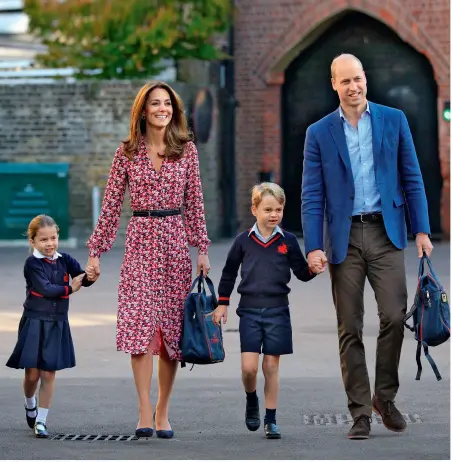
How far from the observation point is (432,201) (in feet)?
88.5

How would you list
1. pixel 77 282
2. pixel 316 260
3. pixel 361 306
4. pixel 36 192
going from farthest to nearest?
pixel 36 192 → pixel 77 282 → pixel 361 306 → pixel 316 260

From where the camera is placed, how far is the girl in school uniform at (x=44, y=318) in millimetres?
7910

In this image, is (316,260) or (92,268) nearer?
(316,260)

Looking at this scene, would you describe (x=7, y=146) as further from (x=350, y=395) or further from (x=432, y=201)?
(x=350, y=395)

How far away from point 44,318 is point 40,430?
63cm

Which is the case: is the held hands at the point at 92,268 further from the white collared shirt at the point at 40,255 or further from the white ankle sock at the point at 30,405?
the white ankle sock at the point at 30,405

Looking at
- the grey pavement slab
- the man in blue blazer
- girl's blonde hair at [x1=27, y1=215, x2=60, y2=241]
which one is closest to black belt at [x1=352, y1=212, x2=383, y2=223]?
the man in blue blazer

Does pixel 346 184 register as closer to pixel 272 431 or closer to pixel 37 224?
pixel 272 431

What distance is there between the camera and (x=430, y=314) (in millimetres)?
7387

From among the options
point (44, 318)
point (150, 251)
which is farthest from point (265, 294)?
point (44, 318)

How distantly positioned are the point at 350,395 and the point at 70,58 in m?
17.5

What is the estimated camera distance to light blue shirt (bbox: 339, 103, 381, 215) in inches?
297

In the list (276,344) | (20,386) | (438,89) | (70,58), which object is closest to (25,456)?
(276,344)

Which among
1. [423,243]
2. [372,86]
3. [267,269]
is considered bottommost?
[267,269]
